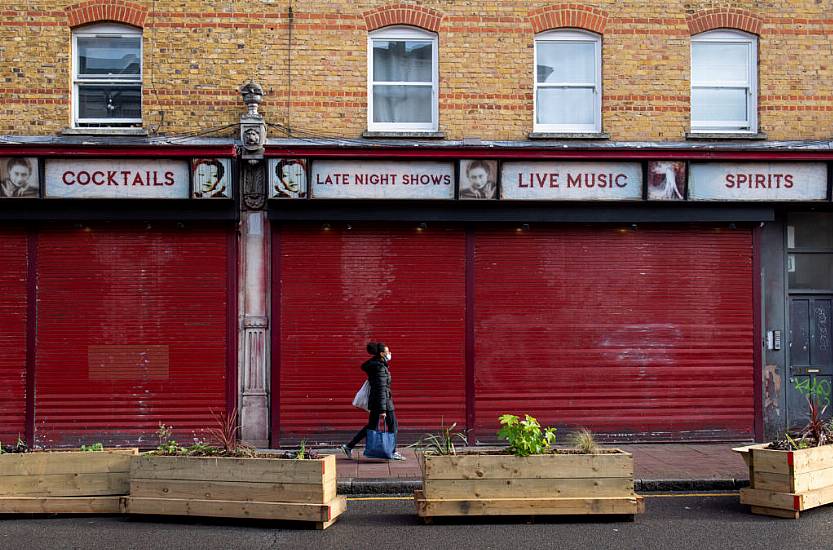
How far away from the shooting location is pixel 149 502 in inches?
338

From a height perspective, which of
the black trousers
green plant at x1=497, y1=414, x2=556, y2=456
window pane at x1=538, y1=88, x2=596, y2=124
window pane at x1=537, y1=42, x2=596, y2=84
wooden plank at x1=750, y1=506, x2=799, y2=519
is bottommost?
wooden plank at x1=750, y1=506, x2=799, y2=519

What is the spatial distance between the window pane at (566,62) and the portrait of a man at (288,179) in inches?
A: 158

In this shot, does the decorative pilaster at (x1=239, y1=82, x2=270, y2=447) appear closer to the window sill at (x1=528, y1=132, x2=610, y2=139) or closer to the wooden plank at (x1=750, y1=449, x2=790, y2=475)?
the window sill at (x1=528, y1=132, x2=610, y2=139)

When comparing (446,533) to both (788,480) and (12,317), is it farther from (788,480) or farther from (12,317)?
(12,317)

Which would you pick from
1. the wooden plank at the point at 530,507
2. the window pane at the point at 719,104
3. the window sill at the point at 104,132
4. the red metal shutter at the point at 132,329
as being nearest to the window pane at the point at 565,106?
the window pane at the point at 719,104

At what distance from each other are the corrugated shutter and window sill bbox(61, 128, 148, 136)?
1.68 meters

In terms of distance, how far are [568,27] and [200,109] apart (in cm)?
578

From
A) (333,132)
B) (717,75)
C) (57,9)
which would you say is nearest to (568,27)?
(717,75)

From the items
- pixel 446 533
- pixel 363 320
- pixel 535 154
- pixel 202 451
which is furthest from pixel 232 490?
pixel 535 154

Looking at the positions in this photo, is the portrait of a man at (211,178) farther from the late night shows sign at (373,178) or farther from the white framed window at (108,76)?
the white framed window at (108,76)

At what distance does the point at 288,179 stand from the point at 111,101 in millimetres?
3106

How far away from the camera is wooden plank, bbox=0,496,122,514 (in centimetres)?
879

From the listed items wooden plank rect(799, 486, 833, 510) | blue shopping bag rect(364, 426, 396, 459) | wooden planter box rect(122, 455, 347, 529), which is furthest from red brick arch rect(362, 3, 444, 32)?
wooden plank rect(799, 486, 833, 510)

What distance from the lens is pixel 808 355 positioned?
1377cm
